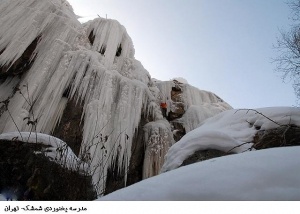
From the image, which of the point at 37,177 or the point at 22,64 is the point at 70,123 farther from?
the point at 37,177

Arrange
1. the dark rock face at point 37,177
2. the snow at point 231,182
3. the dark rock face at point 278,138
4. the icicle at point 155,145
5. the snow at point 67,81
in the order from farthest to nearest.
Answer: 1. the icicle at point 155,145
2. the snow at point 67,81
3. the dark rock face at point 278,138
4. the dark rock face at point 37,177
5. the snow at point 231,182

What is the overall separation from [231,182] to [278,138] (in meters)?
2.46

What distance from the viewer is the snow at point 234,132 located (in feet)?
11.4

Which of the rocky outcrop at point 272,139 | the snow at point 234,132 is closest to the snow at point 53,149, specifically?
the snow at point 234,132

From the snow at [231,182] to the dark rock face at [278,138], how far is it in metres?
2.10

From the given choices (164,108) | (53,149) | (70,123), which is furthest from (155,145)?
(53,149)

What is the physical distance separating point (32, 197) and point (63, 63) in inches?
198

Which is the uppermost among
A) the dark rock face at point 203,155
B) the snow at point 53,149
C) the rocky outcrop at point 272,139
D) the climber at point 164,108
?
the climber at point 164,108

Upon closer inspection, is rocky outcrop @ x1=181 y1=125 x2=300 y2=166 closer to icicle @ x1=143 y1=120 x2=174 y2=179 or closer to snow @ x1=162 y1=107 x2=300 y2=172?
snow @ x1=162 y1=107 x2=300 y2=172

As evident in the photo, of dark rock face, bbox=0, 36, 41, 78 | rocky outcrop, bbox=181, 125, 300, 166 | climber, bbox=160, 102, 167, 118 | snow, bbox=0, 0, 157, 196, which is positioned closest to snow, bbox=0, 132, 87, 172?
rocky outcrop, bbox=181, 125, 300, 166

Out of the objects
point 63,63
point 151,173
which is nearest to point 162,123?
point 151,173

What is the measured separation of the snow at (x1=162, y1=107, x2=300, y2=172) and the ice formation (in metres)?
2.47

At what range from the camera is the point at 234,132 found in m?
3.72

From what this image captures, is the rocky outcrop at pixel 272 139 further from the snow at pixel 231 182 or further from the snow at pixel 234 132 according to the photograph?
the snow at pixel 231 182
